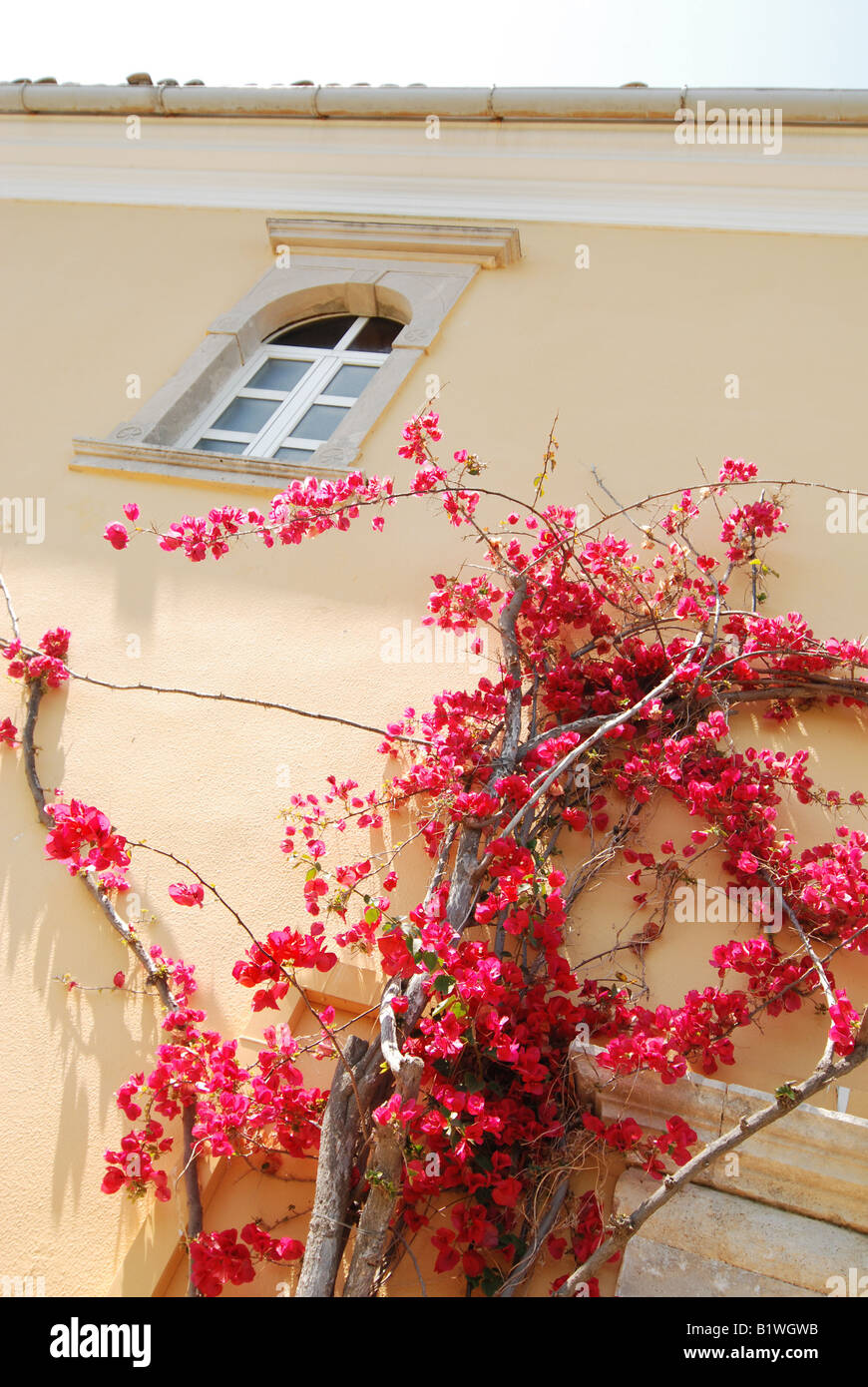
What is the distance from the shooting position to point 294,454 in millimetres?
5352

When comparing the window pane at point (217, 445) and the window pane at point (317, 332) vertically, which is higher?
the window pane at point (317, 332)

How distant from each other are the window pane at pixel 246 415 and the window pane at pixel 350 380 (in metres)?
0.32

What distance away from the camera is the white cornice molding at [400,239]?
231 inches

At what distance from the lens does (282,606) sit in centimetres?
434

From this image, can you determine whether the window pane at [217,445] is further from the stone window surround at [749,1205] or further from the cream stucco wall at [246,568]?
the stone window surround at [749,1205]

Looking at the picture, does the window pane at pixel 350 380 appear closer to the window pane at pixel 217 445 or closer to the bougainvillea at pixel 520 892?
the window pane at pixel 217 445

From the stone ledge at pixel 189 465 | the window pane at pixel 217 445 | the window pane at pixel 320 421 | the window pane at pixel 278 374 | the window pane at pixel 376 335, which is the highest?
the window pane at pixel 376 335

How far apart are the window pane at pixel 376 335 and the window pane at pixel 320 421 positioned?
579 mm

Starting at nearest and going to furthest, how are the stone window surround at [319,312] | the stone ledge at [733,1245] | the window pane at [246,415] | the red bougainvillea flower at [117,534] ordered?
the stone ledge at [733,1245], the red bougainvillea flower at [117,534], the stone window surround at [319,312], the window pane at [246,415]

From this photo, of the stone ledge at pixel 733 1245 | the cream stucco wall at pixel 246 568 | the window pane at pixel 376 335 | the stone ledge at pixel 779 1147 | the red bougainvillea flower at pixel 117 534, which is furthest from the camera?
the window pane at pixel 376 335

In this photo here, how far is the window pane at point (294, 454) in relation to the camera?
530 centimetres

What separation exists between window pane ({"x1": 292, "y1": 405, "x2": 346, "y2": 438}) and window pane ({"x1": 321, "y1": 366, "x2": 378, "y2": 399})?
0.48 ft

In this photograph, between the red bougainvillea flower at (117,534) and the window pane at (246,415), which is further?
the window pane at (246,415)

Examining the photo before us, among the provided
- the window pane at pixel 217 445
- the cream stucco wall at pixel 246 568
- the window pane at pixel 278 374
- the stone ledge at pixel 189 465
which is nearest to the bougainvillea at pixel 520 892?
the cream stucco wall at pixel 246 568
